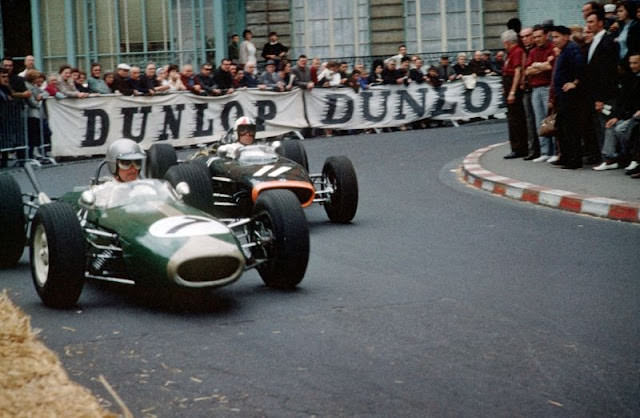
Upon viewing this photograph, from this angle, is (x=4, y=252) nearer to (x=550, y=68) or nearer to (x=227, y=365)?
(x=227, y=365)

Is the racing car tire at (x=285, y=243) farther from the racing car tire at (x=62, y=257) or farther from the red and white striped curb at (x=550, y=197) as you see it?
the red and white striped curb at (x=550, y=197)

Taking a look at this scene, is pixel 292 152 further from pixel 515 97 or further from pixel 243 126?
pixel 515 97

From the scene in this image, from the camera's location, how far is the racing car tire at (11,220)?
890 centimetres

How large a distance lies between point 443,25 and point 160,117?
12.2 meters

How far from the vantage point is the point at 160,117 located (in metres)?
21.2

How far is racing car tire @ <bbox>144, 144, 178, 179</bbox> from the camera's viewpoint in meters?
13.3

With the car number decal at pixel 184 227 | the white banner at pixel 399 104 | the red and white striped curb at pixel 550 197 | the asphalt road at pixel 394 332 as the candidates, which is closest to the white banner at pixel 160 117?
the white banner at pixel 399 104

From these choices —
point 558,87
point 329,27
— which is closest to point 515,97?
point 558,87

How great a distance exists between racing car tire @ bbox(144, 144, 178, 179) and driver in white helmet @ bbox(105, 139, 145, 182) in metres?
4.44

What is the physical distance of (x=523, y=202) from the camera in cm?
1258

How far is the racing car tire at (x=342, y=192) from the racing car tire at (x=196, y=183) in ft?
4.60

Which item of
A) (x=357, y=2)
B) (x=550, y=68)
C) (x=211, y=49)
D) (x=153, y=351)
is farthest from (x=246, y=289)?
(x=357, y=2)

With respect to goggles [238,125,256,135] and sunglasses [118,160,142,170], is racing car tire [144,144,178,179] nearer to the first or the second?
goggles [238,125,256,135]

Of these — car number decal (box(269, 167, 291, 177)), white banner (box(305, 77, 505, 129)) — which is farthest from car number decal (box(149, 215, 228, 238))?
white banner (box(305, 77, 505, 129))
